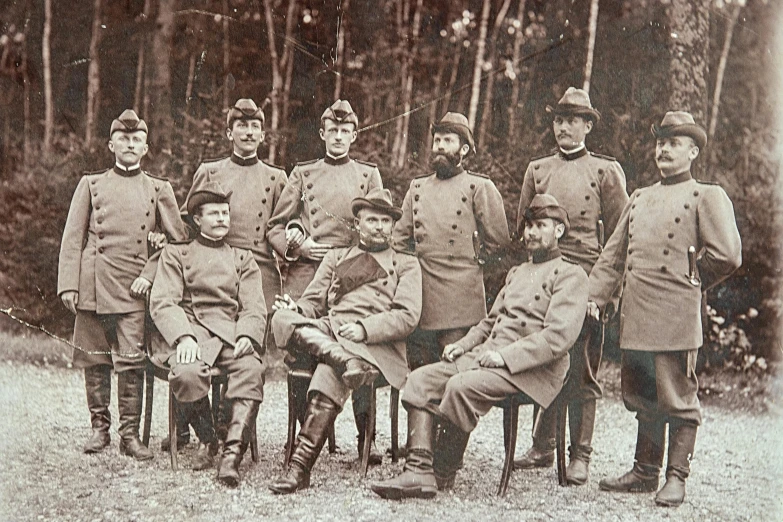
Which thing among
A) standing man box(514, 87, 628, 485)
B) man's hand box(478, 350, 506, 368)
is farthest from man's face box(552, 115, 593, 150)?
man's hand box(478, 350, 506, 368)

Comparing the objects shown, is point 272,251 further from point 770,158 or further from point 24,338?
point 770,158

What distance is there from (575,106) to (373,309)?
150cm

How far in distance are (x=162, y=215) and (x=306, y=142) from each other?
0.91 metres

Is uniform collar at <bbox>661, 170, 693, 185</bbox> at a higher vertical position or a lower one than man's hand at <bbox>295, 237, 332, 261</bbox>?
higher

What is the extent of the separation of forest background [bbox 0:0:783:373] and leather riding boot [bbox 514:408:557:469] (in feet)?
3.87

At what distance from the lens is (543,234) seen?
4016 mm

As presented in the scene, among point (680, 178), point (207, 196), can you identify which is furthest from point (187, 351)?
point (680, 178)

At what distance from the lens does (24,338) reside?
186 inches

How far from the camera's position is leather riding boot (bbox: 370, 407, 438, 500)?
3.85m

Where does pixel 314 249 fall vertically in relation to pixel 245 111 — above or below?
below

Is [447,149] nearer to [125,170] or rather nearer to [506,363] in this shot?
[506,363]

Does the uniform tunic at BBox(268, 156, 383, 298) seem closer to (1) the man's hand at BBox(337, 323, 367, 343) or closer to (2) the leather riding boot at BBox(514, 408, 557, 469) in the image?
(1) the man's hand at BBox(337, 323, 367, 343)

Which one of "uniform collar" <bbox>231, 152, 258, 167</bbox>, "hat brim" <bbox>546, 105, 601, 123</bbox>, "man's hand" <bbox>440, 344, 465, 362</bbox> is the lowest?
"man's hand" <bbox>440, 344, 465, 362</bbox>

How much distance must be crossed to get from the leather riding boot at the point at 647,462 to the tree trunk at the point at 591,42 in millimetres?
1801
